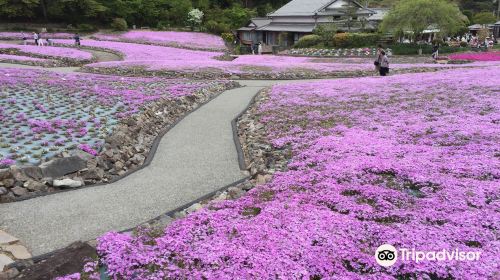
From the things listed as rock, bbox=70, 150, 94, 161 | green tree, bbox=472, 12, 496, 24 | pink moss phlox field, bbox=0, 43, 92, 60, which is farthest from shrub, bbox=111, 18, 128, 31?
green tree, bbox=472, 12, 496, 24

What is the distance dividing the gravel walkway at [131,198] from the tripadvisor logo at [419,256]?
4.91m

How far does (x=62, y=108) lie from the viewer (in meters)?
16.0

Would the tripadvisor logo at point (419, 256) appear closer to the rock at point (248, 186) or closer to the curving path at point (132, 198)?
the rock at point (248, 186)

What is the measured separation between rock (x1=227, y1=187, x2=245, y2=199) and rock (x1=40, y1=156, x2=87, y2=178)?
14.7 ft

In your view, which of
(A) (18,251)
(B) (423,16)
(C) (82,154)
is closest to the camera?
(A) (18,251)

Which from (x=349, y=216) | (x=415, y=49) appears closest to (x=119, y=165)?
(x=349, y=216)

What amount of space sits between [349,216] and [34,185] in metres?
7.90

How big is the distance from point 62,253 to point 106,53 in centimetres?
4388

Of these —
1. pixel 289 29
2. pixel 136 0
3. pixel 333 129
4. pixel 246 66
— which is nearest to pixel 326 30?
pixel 289 29

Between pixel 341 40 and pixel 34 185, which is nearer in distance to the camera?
pixel 34 185

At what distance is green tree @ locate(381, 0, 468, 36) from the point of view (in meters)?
44.3

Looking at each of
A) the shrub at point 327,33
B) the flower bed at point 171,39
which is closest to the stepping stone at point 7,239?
the shrub at point 327,33

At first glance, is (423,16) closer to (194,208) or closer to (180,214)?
(194,208)

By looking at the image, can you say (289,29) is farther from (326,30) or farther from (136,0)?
(136,0)
